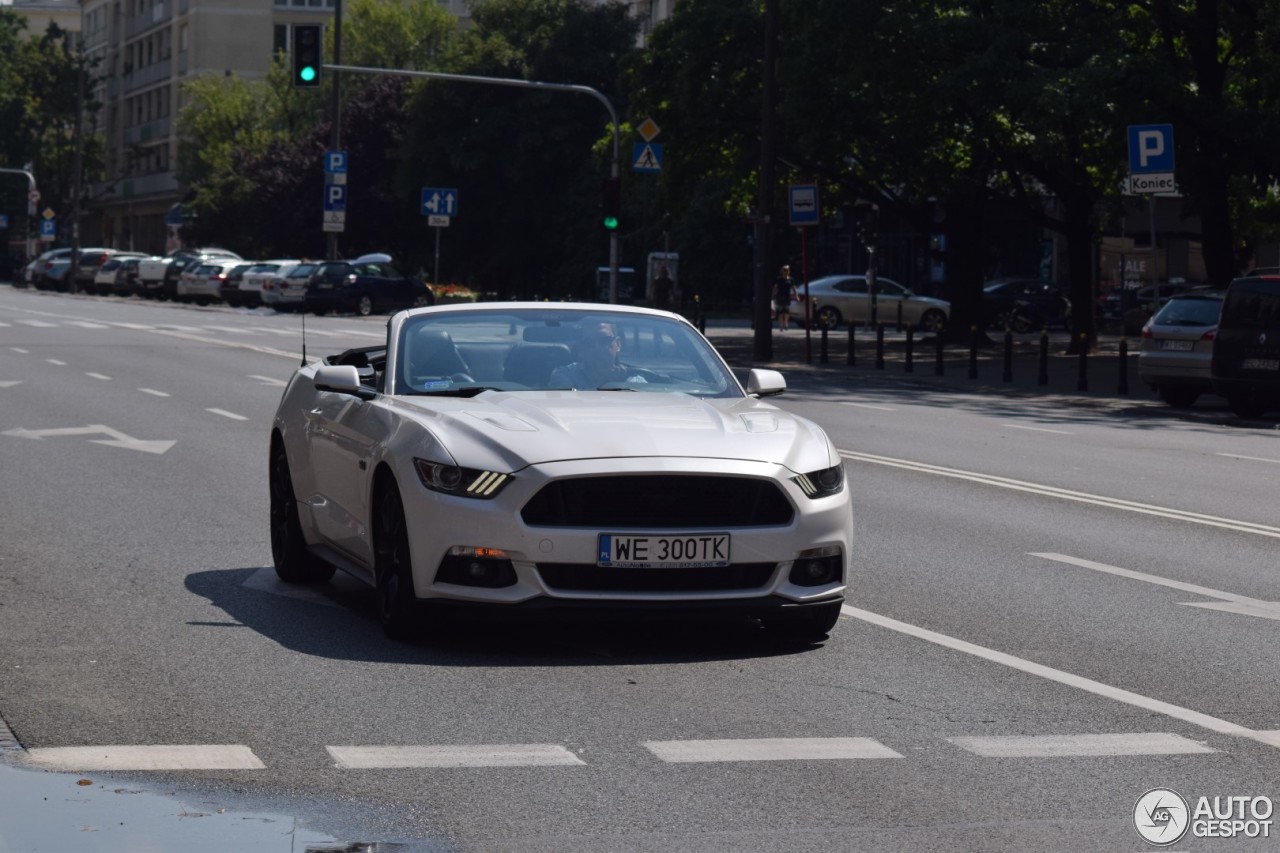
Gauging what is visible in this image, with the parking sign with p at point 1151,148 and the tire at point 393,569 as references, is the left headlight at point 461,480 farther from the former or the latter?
the parking sign with p at point 1151,148

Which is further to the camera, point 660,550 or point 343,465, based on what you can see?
point 343,465

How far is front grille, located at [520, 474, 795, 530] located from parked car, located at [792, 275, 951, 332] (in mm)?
46127

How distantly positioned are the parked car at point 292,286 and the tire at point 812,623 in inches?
2088

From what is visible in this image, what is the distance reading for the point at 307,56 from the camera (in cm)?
3625

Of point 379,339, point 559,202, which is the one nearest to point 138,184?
point 559,202

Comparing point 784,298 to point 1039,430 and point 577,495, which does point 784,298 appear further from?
point 577,495

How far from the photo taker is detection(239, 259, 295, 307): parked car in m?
65.9

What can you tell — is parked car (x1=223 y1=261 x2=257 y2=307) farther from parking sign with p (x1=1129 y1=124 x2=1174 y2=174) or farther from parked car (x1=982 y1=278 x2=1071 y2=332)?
parking sign with p (x1=1129 y1=124 x2=1174 y2=174)

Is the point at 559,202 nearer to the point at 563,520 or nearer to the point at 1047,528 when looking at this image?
the point at 1047,528

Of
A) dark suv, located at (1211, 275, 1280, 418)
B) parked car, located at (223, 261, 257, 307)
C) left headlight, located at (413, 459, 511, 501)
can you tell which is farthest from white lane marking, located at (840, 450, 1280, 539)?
Answer: parked car, located at (223, 261, 257, 307)

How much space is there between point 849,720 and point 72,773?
248cm

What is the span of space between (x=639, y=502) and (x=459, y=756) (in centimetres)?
186

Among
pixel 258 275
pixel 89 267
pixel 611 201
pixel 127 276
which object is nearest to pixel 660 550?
pixel 611 201

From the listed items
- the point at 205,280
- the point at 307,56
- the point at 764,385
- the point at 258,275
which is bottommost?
the point at 764,385
